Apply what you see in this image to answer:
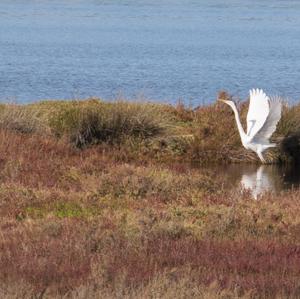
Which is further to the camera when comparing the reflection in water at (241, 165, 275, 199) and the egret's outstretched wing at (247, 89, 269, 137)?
the egret's outstretched wing at (247, 89, 269, 137)

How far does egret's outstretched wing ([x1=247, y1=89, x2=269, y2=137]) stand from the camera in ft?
55.0

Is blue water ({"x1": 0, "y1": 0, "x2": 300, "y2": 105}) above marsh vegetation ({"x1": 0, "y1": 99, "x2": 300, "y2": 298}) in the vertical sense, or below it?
below

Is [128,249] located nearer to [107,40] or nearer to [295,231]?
[295,231]

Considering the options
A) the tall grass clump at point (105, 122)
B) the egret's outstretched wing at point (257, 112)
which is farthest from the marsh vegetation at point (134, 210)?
the egret's outstretched wing at point (257, 112)

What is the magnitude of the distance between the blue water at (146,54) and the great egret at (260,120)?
3.51 m

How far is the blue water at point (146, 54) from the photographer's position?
1313 inches

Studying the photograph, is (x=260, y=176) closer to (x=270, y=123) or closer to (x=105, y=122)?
(x=270, y=123)

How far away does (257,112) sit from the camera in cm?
1697

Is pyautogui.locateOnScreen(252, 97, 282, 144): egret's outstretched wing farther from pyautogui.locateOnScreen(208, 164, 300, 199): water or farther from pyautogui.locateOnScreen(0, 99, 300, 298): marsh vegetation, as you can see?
pyautogui.locateOnScreen(0, 99, 300, 298): marsh vegetation

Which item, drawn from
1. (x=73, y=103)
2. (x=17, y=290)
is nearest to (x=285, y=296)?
(x=17, y=290)


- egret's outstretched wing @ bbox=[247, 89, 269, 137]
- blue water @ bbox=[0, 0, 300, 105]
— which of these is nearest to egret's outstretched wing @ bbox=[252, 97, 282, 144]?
egret's outstretched wing @ bbox=[247, 89, 269, 137]

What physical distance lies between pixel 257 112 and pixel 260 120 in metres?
0.20

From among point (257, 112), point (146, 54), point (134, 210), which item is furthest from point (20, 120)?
point (146, 54)

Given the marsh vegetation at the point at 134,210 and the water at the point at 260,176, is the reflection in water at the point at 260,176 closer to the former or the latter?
the water at the point at 260,176
